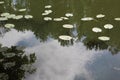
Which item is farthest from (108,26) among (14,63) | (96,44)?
(14,63)

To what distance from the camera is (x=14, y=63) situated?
10.6 ft

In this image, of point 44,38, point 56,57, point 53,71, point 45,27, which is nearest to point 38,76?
point 53,71

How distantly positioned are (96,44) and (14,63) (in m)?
1.22

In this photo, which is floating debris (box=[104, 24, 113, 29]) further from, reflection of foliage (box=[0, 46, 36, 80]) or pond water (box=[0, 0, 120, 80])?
reflection of foliage (box=[0, 46, 36, 80])

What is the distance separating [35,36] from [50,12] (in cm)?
101

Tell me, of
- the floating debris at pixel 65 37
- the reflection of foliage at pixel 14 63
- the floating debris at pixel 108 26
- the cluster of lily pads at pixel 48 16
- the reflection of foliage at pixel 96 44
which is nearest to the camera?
the reflection of foliage at pixel 14 63

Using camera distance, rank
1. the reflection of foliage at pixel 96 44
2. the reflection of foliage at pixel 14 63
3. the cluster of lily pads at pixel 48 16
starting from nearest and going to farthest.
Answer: the reflection of foliage at pixel 14 63
the reflection of foliage at pixel 96 44
the cluster of lily pads at pixel 48 16

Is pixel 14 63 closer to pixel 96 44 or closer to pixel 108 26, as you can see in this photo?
pixel 96 44

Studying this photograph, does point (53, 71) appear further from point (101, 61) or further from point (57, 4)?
point (57, 4)

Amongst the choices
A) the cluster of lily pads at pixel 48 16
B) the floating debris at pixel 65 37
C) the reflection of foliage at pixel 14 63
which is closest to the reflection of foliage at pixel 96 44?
the floating debris at pixel 65 37

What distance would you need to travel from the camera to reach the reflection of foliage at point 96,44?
3.60 metres

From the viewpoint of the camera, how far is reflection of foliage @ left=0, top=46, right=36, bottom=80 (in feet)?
10.00

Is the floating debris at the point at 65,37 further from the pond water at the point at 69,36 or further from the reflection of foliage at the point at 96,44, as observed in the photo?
the reflection of foliage at the point at 96,44

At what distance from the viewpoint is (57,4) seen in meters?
5.55
